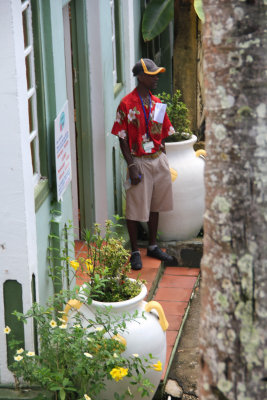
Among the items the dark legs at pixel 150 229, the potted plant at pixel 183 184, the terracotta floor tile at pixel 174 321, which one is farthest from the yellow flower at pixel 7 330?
the potted plant at pixel 183 184

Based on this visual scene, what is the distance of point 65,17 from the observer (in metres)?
6.92

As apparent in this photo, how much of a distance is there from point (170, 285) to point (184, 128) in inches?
61.6

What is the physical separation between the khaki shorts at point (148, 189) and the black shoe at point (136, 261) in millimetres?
343

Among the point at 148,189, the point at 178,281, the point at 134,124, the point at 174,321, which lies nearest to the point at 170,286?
the point at 178,281

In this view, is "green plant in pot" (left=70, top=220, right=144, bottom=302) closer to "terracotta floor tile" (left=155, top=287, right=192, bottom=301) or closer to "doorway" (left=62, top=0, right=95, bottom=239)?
"terracotta floor tile" (left=155, top=287, right=192, bottom=301)

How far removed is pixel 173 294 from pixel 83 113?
1777 millimetres

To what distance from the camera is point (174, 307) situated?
22.0 feet

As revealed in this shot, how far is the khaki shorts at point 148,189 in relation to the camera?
697cm

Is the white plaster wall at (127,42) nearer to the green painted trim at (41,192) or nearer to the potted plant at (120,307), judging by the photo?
the green painted trim at (41,192)

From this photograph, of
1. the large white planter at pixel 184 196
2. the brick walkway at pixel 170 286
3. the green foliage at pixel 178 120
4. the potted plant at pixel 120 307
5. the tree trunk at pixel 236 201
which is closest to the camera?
the tree trunk at pixel 236 201

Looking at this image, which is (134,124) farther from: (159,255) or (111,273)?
(111,273)

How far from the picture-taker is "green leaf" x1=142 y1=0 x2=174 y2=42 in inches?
368

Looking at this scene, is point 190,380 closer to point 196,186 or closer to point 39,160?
point 39,160

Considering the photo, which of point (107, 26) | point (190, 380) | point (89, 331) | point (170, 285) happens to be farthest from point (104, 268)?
point (107, 26)
